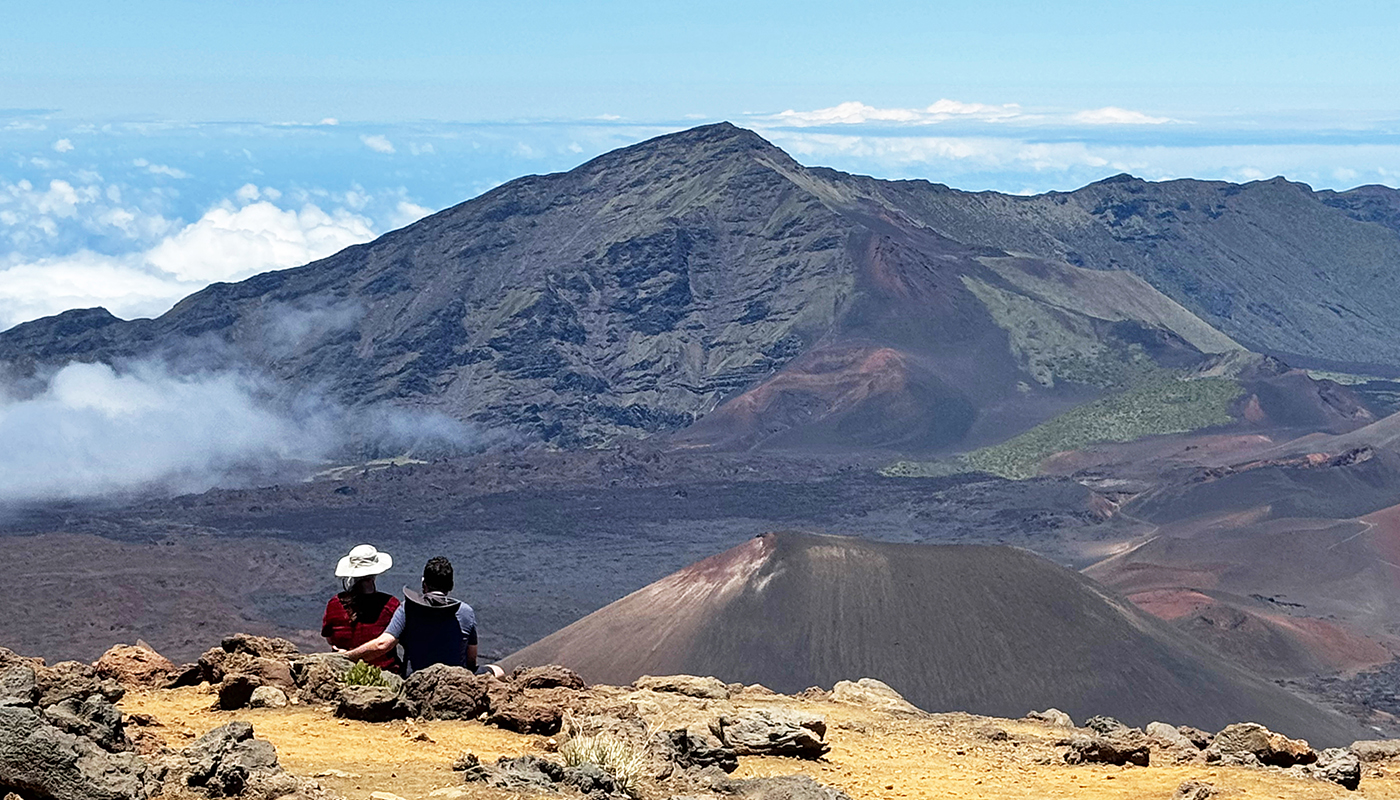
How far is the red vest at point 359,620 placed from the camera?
34.9 ft

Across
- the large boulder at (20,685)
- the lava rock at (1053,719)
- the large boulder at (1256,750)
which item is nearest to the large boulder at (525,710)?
the large boulder at (20,685)

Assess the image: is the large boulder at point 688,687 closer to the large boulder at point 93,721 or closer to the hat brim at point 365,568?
the hat brim at point 365,568

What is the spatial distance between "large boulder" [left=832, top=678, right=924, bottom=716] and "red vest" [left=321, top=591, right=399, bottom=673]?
5785mm

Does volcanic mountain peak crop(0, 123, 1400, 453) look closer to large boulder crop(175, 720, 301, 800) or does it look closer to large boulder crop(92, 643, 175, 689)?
large boulder crop(92, 643, 175, 689)

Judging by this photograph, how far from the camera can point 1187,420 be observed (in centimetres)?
10650

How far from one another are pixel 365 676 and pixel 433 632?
505mm

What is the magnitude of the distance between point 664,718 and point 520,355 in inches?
4301

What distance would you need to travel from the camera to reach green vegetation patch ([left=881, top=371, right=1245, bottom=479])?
100 m

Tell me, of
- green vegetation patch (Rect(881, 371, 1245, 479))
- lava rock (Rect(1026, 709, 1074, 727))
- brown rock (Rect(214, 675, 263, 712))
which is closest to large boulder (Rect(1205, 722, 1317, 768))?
lava rock (Rect(1026, 709, 1074, 727))

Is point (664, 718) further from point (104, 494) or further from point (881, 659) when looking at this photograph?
point (104, 494)

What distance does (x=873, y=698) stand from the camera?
1593 centimetres

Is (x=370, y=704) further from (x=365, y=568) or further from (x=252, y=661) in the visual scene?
(x=252, y=661)

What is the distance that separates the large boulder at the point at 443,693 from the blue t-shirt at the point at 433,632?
190mm

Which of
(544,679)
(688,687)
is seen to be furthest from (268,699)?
(688,687)
